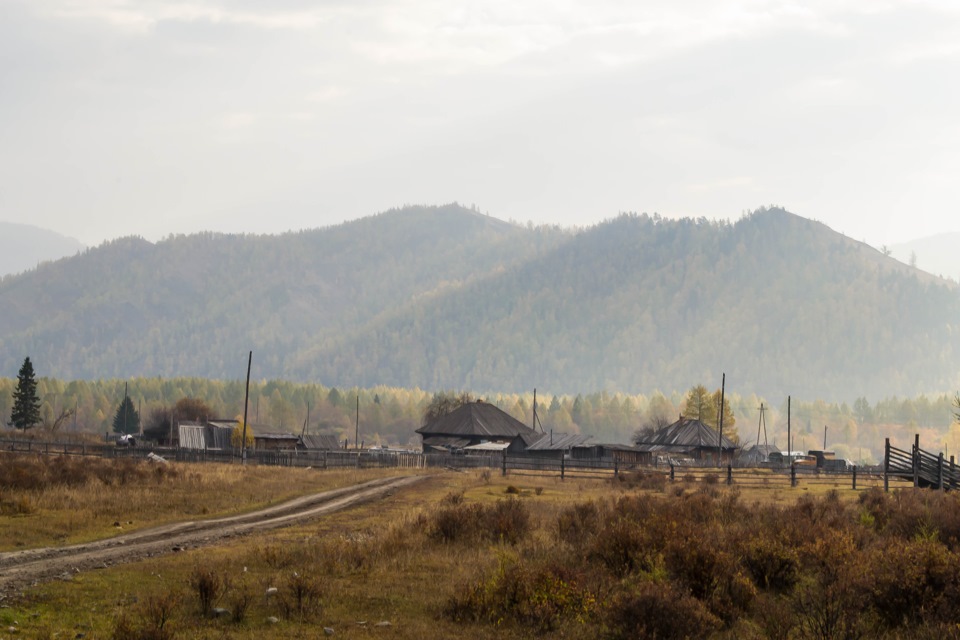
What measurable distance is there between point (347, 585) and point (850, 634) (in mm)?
8509

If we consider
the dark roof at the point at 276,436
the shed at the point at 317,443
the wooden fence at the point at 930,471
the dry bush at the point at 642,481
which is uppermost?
the wooden fence at the point at 930,471

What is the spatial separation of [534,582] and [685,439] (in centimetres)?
11163

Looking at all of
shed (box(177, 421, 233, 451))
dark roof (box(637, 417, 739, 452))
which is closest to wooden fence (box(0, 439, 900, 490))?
shed (box(177, 421, 233, 451))

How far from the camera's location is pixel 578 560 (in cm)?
2044

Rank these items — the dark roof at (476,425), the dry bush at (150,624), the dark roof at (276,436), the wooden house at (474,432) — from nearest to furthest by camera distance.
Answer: the dry bush at (150,624) < the wooden house at (474,432) < the dark roof at (476,425) < the dark roof at (276,436)

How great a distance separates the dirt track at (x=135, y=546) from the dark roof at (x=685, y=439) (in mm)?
89692

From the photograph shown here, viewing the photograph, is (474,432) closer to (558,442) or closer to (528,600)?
(558,442)

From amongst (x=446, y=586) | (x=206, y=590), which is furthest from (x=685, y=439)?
(x=206, y=590)

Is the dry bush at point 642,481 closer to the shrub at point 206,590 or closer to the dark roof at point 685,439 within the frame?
the shrub at point 206,590

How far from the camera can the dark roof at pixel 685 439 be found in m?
124

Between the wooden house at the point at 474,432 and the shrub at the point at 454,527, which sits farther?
the wooden house at the point at 474,432

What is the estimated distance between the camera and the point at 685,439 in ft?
412

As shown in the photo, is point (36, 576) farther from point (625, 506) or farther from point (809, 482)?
point (809, 482)

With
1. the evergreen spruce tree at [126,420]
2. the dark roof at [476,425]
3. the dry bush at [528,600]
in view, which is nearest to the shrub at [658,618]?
the dry bush at [528,600]
